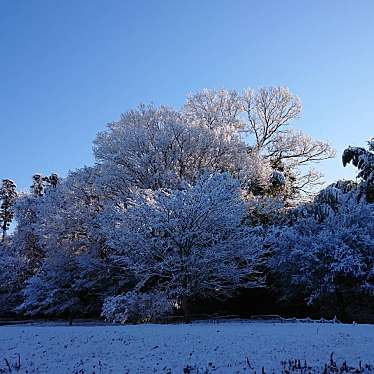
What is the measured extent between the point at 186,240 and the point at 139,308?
3.39 meters

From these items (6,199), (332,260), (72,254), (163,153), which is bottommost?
(332,260)

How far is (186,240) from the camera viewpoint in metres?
18.5

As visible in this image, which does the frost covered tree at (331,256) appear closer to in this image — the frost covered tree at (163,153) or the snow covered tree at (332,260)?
the snow covered tree at (332,260)

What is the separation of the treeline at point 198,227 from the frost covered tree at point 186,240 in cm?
5

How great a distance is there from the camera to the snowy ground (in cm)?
898

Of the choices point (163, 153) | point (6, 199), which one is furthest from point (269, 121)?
point (6, 199)

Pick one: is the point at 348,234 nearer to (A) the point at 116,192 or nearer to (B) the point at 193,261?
(B) the point at 193,261

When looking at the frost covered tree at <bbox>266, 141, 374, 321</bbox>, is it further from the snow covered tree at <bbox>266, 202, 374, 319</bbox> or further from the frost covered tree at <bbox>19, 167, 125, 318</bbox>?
the frost covered tree at <bbox>19, 167, 125, 318</bbox>

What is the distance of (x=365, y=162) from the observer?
1245cm

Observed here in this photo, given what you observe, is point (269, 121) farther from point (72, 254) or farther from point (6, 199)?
point (6, 199)

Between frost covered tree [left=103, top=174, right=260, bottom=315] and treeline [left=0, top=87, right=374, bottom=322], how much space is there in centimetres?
5

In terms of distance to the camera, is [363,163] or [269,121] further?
[269,121]

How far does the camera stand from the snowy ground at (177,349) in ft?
29.5

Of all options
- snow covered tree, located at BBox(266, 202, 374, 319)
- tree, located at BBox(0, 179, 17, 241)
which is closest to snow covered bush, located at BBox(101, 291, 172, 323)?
snow covered tree, located at BBox(266, 202, 374, 319)
